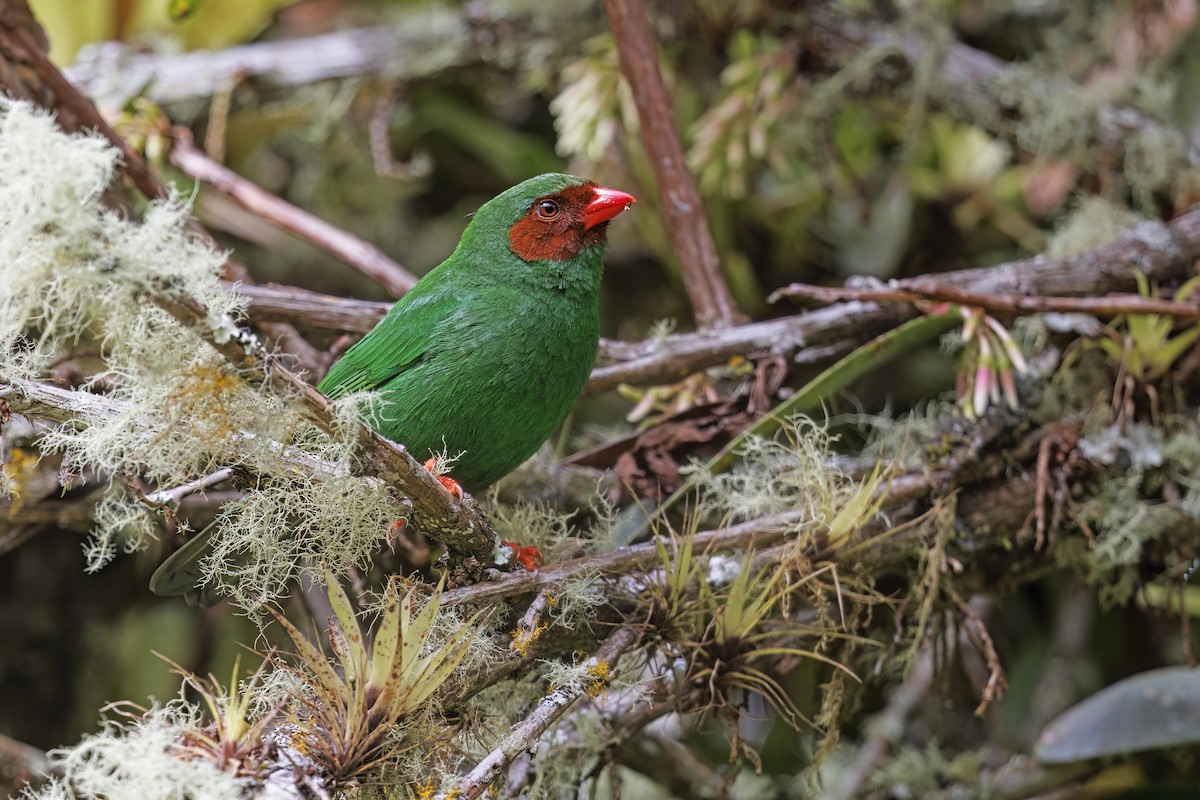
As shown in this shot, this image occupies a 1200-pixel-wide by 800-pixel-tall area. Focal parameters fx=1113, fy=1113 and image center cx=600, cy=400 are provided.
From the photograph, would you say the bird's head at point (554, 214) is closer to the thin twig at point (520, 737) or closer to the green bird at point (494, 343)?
the green bird at point (494, 343)

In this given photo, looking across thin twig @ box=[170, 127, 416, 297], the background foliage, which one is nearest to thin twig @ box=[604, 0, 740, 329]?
the background foliage

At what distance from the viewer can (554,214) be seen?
→ 8.95 ft

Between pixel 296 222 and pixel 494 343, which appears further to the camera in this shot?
pixel 296 222

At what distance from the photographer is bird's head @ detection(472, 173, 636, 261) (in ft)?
8.85

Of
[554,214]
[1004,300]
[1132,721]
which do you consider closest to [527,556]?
[554,214]

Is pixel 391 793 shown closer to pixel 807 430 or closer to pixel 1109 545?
pixel 807 430

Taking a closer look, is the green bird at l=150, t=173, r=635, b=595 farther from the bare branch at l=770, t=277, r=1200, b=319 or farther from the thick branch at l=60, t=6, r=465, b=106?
the thick branch at l=60, t=6, r=465, b=106

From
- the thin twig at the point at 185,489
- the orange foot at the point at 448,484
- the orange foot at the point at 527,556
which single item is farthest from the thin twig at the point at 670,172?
the thin twig at the point at 185,489

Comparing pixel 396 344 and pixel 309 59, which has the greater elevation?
pixel 309 59

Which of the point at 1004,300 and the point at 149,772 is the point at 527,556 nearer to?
the point at 149,772

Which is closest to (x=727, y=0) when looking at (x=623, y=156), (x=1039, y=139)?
(x=623, y=156)

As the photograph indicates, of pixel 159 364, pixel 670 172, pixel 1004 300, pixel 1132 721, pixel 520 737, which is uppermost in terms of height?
pixel 159 364

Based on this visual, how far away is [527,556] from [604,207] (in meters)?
0.90

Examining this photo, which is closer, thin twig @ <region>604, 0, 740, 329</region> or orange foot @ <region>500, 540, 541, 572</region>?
orange foot @ <region>500, 540, 541, 572</region>
